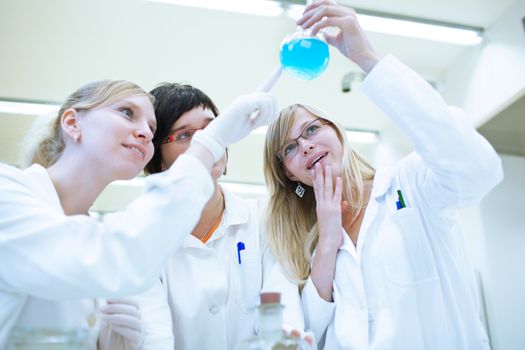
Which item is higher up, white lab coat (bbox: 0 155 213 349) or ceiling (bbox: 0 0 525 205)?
ceiling (bbox: 0 0 525 205)

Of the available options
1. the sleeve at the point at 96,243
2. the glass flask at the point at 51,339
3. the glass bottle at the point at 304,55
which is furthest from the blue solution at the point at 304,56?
the glass flask at the point at 51,339

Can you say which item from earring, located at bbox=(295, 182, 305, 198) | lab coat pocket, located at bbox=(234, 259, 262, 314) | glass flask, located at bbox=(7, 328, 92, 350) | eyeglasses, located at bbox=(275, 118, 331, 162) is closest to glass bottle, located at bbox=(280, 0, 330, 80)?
eyeglasses, located at bbox=(275, 118, 331, 162)

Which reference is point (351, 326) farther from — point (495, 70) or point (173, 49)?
point (173, 49)

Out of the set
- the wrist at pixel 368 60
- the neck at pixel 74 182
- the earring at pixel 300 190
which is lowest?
the neck at pixel 74 182

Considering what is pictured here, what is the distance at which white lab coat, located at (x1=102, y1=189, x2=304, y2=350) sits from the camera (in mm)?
1476

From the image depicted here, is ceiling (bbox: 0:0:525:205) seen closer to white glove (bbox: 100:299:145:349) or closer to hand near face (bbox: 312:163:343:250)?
hand near face (bbox: 312:163:343:250)

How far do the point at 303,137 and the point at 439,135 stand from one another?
0.65 metres

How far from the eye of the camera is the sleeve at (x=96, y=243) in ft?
2.96

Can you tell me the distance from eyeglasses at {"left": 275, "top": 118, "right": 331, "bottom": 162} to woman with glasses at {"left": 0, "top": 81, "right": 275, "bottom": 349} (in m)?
0.47

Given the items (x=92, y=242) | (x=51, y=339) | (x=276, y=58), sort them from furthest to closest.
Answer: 1. (x=276, y=58)
2. (x=92, y=242)
3. (x=51, y=339)

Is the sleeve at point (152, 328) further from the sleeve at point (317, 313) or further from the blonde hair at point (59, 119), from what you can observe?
the blonde hair at point (59, 119)

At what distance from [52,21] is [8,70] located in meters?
0.94

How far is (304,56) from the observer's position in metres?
1.41

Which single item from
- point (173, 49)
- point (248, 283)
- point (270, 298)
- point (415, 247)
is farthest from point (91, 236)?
point (173, 49)
